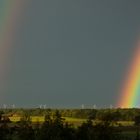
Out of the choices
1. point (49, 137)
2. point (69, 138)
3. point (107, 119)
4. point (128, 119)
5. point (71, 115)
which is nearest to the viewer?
point (49, 137)

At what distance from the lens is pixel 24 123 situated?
37.4 metres

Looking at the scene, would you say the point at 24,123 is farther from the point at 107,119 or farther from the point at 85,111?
the point at 85,111

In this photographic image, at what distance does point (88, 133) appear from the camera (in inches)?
1281

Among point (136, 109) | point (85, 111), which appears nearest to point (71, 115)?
point (85, 111)

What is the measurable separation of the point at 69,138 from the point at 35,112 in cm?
13094

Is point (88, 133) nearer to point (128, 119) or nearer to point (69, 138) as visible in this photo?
point (69, 138)

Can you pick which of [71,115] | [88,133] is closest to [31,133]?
[88,133]

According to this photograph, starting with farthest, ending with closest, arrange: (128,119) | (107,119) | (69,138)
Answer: (128,119) < (107,119) < (69,138)

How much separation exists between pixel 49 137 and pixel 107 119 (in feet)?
25.4

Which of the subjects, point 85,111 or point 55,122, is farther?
point 85,111

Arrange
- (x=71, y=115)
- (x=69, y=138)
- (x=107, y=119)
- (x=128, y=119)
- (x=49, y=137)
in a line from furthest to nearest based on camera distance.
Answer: (x=71, y=115) < (x=128, y=119) < (x=107, y=119) < (x=69, y=138) < (x=49, y=137)

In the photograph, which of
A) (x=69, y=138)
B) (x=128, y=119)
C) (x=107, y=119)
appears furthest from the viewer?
(x=128, y=119)

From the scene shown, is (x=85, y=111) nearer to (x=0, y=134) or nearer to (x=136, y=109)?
(x=136, y=109)

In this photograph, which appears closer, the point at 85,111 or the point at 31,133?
the point at 31,133
